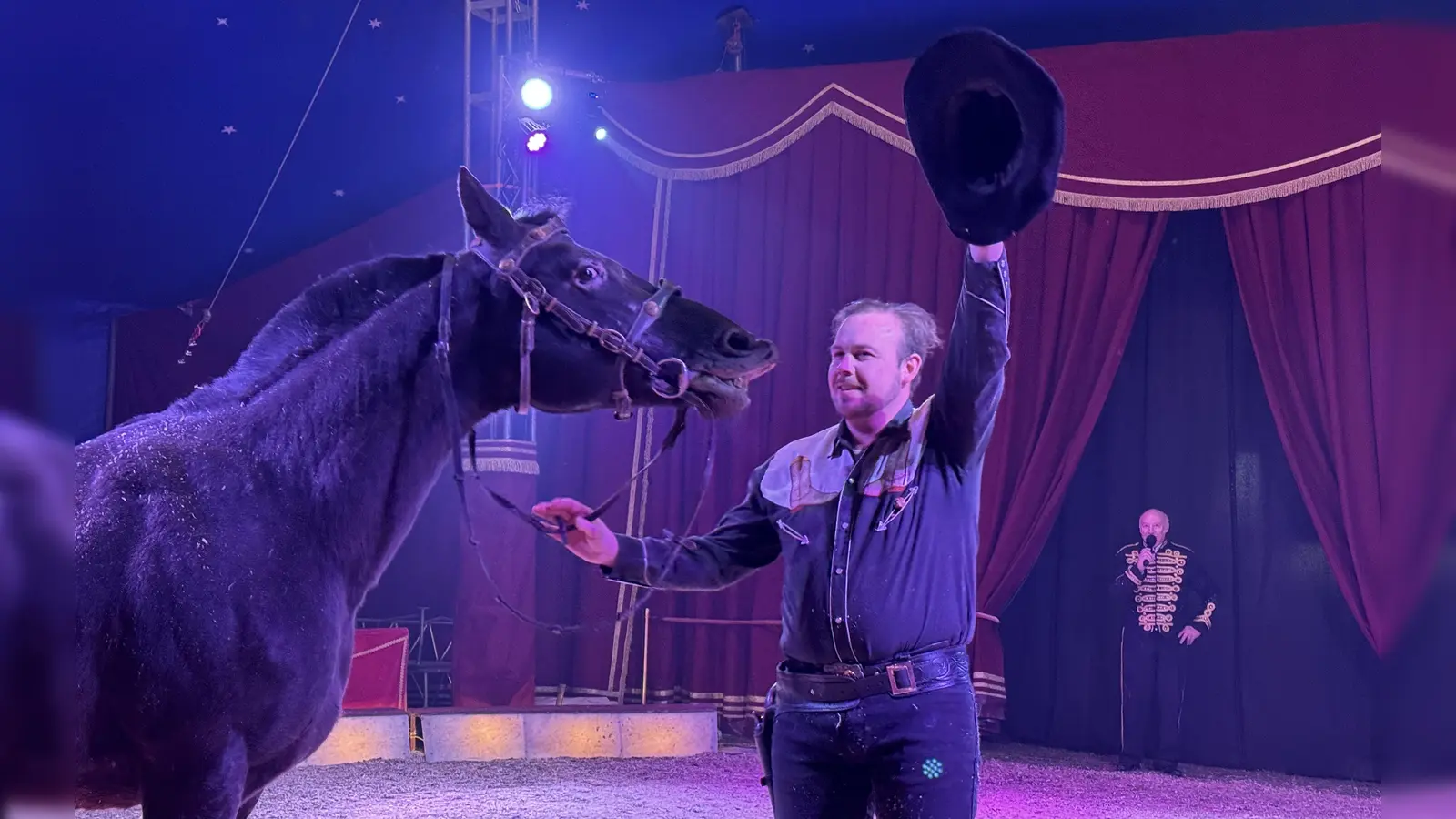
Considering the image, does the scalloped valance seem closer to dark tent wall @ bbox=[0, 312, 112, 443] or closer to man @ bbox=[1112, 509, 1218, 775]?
man @ bbox=[1112, 509, 1218, 775]

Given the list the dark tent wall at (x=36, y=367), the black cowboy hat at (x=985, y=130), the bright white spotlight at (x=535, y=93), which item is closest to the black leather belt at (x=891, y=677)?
the black cowboy hat at (x=985, y=130)

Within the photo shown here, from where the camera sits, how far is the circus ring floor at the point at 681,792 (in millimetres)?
4461

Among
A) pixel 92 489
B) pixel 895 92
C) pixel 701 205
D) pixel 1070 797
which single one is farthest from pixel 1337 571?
pixel 92 489

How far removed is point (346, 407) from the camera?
2104 millimetres

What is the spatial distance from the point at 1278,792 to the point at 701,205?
488 centimetres

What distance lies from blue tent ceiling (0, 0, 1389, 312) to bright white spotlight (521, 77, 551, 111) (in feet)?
2.59

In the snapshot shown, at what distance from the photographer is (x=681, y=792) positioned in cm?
501

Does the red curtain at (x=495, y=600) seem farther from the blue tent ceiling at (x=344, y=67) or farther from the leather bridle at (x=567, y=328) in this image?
the leather bridle at (x=567, y=328)

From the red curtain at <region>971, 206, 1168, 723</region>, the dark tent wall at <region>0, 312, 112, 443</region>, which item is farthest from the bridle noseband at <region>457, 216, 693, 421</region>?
the red curtain at <region>971, 206, 1168, 723</region>

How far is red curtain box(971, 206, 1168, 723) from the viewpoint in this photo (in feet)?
21.0

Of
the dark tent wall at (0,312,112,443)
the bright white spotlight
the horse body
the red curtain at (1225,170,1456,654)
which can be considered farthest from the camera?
the bright white spotlight

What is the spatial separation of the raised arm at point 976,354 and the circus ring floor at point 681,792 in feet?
9.47

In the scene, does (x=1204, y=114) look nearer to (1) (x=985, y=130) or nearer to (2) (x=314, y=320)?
(1) (x=985, y=130)

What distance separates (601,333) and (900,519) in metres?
0.73
